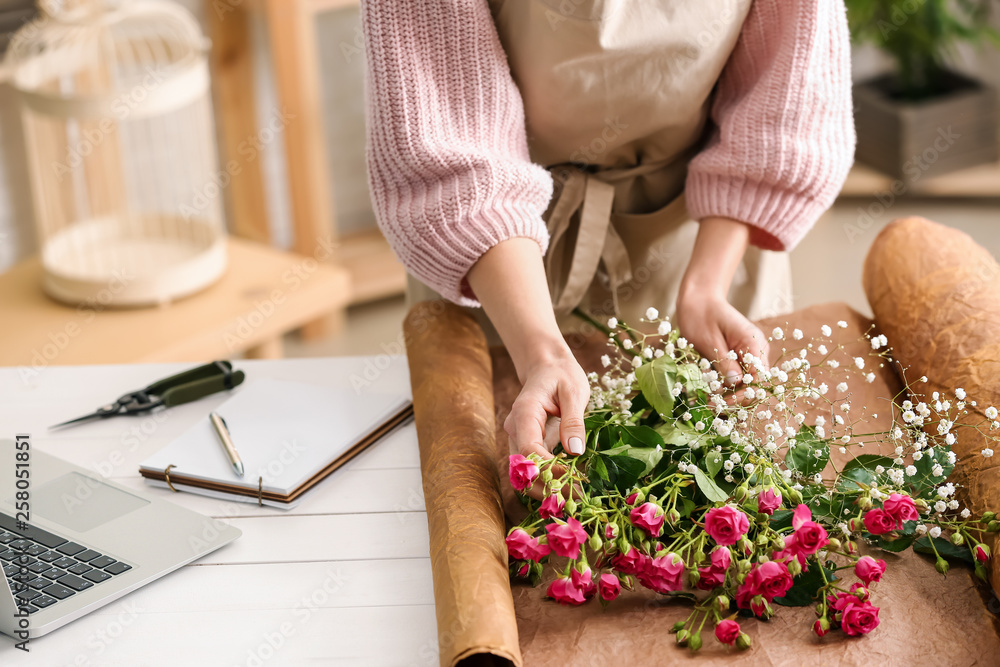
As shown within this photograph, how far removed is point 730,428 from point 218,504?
435 mm

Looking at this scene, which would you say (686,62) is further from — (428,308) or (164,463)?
(164,463)

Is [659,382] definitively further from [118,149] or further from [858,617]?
[118,149]

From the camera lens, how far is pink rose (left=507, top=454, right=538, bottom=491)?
0.66m

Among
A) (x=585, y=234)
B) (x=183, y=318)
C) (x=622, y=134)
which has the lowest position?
(x=183, y=318)

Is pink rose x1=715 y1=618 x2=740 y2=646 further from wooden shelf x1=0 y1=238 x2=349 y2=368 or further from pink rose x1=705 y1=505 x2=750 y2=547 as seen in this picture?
wooden shelf x1=0 y1=238 x2=349 y2=368

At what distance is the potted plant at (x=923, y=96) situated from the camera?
8.99 ft

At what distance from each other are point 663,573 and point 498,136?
468 mm

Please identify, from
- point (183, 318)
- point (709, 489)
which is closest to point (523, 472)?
point (709, 489)

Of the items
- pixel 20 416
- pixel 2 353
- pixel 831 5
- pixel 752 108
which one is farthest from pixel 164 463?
pixel 2 353

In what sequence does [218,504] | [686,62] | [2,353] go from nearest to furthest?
[218,504]
[686,62]
[2,353]

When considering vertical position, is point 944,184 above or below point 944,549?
below

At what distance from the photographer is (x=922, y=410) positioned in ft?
2.27

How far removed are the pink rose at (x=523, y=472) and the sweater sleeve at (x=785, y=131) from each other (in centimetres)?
43

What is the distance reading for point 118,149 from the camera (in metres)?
2.36
